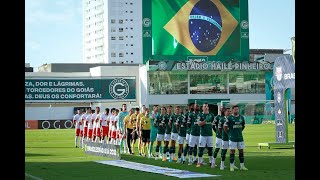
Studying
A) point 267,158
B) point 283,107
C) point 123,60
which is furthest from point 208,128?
point 123,60

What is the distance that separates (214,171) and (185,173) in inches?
51.6

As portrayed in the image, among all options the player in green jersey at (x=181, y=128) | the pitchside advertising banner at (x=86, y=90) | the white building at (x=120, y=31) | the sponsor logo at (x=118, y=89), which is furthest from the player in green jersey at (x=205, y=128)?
the white building at (x=120, y=31)

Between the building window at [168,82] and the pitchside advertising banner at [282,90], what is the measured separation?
42.2 metres

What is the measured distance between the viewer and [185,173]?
16984 mm

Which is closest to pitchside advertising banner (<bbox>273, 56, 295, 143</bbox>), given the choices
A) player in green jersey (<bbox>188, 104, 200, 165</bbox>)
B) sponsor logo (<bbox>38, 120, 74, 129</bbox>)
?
player in green jersey (<bbox>188, 104, 200, 165</bbox>)

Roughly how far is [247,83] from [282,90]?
4675 centimetres

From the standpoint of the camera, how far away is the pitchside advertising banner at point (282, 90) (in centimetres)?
2955

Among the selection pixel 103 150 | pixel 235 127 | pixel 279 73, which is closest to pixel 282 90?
pixel 279 73

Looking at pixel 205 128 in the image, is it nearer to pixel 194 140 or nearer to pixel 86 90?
pixel 194 140

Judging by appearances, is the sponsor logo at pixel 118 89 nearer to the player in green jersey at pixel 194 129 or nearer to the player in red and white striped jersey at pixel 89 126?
the player in red and white striped jersey at pixel 89 126

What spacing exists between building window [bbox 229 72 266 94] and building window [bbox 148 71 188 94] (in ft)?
19.2

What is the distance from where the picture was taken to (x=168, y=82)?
244 feet
